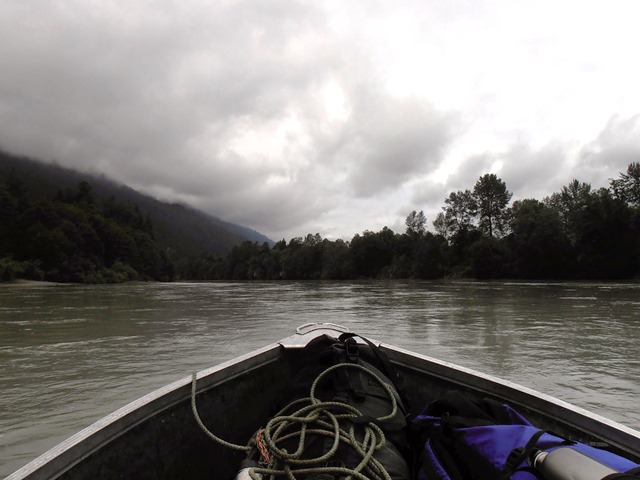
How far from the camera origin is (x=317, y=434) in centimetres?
199

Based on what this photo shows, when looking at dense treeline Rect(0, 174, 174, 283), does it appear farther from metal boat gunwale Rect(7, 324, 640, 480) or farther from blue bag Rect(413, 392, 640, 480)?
blue bag Rect(413, 392, 640, 480)

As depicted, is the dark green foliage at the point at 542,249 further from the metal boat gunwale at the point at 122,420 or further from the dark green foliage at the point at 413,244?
the metal boat gunwale at the point at 122,420

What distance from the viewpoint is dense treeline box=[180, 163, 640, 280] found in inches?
2195

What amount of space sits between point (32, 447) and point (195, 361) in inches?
131

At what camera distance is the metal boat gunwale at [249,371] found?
1681 mm

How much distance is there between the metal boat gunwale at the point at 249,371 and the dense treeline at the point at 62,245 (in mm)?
70956

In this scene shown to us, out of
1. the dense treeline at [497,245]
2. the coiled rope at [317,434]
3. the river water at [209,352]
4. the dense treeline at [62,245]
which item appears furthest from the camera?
the dense treeline at [62,245]

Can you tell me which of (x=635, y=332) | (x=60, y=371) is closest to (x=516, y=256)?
(x=635, y=332)

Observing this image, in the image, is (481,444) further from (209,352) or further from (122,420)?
(209,352)

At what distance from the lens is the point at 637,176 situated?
2490 inches

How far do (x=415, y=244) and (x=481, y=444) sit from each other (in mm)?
94316

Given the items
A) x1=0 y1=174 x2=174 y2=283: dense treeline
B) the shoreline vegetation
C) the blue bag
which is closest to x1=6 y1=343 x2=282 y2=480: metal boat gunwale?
the blue bag

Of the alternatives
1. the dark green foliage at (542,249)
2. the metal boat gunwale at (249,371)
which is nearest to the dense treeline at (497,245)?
the dark green foliage at (542,249)

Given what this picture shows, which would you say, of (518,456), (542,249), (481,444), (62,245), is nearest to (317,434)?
(481,444)
